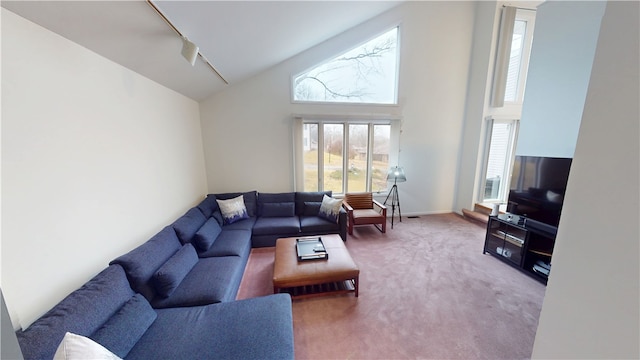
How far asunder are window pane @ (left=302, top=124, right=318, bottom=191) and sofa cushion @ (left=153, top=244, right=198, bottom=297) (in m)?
2.53

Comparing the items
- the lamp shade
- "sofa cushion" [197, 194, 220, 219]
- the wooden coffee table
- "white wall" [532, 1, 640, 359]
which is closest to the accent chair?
the lamp shade

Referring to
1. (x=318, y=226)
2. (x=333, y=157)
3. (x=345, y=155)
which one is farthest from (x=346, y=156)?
(x=318, y=226)

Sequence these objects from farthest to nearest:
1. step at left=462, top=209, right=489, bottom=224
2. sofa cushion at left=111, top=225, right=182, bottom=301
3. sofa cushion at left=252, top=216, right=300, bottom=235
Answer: step at left=462, top=209, right=489, bottom=224 < sofa cushion at left=252, top=216, right=300, bottom=235 < sofa cushion at left=111, top=225, right=182, bottom=301

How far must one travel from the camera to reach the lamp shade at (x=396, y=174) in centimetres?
416

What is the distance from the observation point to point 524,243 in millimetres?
2627

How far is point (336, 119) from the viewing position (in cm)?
414

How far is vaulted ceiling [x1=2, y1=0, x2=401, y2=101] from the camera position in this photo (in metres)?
1.31

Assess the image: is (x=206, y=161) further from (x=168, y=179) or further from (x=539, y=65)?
(x=539, y=65)

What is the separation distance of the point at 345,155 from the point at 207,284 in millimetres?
3226

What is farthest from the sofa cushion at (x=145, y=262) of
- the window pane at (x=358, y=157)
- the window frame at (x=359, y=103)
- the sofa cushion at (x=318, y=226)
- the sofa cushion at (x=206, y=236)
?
the window pane at (x=358, y=157)

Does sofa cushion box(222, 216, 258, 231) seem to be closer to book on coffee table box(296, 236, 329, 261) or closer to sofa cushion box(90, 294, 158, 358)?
book on coffee table box(296, 236, 329, 261)

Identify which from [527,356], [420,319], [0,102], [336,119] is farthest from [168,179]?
[527,356]

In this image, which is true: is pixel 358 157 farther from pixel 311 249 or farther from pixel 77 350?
pixel 77 350

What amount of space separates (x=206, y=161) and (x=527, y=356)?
462 cm
